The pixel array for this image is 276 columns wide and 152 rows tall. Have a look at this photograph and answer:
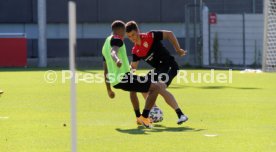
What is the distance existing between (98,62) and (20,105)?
21.7 m

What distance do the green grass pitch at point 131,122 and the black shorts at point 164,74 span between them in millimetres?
724

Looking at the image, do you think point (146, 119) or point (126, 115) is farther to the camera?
point (126, 115)

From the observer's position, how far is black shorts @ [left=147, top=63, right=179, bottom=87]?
39.5 ft

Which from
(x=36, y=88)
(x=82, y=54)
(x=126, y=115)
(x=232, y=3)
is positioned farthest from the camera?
(x=82, y=54)

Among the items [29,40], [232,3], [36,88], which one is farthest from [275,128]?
[29,40]

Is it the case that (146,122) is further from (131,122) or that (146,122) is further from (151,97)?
(131,122)

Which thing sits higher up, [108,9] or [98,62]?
[108,9]

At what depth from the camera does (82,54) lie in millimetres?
38531

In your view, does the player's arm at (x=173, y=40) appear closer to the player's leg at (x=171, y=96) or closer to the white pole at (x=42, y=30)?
the player's leg at (x=171, y=96)

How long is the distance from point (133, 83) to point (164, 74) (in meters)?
0.83

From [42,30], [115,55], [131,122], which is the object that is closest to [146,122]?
[131,122]

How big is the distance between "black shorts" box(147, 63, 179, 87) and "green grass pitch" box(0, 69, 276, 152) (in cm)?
72

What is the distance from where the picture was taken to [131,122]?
12.4 metres

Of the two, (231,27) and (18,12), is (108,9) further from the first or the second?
(231,27)
